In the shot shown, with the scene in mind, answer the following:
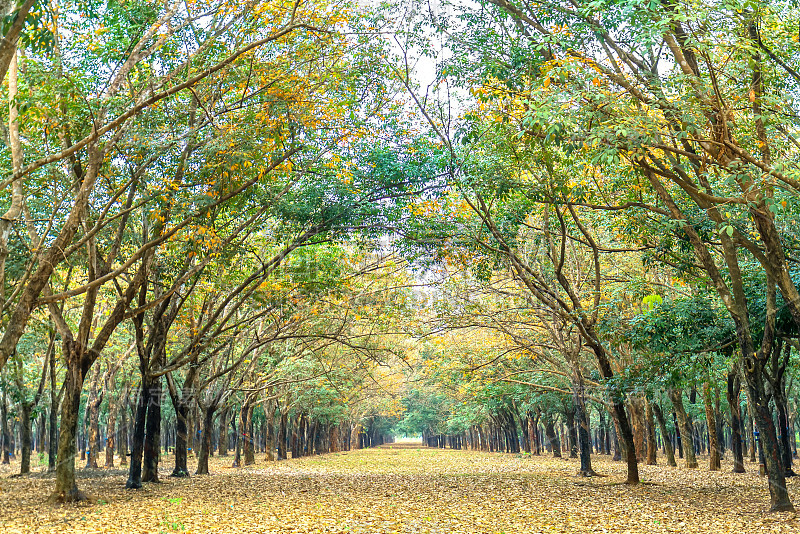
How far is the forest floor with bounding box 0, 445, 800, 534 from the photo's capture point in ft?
34.9

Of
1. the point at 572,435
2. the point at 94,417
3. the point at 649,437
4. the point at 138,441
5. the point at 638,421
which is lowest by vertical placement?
the point at 649,437

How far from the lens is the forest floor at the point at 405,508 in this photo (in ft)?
34.9

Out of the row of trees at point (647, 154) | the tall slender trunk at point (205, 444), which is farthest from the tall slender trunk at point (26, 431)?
the row of trees at point (647, 154)

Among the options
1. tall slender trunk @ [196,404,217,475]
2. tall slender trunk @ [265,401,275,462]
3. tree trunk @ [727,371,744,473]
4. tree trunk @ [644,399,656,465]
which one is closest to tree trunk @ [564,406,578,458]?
tree trunk @ [644,399,656,465]

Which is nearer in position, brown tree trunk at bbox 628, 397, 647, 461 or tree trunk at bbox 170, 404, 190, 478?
tree trunk at bbox 170, 404, 190, 478

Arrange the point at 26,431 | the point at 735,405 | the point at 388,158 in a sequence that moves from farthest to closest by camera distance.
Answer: the point at 26,431 < the point at 735,405 < the point at 388,158

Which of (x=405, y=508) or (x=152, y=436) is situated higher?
(x=152, y=436)

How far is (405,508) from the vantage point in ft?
43.9

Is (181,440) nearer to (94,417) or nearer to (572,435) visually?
(94,417)

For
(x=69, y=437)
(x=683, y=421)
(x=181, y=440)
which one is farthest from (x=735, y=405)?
(x=69, y=437)

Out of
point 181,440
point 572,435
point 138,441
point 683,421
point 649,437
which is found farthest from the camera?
point 572,435

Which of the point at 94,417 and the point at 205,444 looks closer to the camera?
the point at 205,444

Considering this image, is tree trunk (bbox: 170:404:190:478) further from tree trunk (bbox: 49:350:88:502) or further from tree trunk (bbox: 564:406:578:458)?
tree trunk (bbox: 564:406:578:458)

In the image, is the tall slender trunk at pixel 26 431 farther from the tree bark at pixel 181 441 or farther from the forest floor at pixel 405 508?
the tree bark at pixel 181 441
